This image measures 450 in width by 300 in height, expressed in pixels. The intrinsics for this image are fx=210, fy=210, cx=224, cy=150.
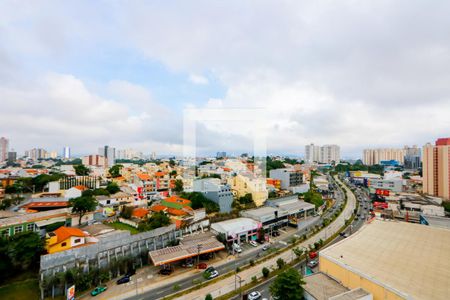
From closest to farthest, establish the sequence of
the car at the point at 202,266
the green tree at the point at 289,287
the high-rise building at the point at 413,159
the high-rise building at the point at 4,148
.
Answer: the green tree at the point at 289,287, the car at the point at 202,266, the high-rise building at the point at 413,159, the high-rise building at the point at 4,148

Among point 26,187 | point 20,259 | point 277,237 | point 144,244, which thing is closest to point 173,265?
point 144,244

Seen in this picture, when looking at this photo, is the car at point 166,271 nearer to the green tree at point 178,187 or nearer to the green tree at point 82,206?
the green tree at point 82,206

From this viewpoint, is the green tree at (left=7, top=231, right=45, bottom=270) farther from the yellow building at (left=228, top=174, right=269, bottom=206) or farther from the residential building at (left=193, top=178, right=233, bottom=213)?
the yellow building at (left=228, top=174, right=269, bottom=206)

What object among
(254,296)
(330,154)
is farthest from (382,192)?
(330,154)

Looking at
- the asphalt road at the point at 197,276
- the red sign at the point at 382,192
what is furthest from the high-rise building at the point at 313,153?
the asphalt road at the point at 197,276

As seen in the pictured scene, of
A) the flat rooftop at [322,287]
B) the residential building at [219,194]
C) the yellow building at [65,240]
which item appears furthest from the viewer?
the residential building at [219,194]

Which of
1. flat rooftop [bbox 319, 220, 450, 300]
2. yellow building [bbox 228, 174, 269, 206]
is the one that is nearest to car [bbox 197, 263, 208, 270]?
flat rooftop [bbox 319, 220, 450, 300]

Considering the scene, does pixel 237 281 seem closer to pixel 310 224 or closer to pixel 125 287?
pixel 125 287
